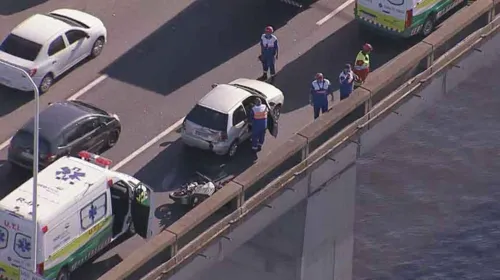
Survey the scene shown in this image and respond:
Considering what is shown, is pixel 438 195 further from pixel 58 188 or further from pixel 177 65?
pixel 58 188

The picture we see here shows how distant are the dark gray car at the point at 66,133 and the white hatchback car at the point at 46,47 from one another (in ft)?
7.89

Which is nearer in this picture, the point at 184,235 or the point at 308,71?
the point at 184,235

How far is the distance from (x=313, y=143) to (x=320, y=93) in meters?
2.74

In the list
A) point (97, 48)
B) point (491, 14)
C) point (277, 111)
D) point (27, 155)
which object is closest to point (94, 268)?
point (27, 155)

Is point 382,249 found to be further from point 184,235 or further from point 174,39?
point 184,235

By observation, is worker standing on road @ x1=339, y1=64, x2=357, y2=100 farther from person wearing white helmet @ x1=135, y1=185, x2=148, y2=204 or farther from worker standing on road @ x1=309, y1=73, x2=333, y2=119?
person wearing white helmet @ x1=135, y1=185, x2=148, y2=204

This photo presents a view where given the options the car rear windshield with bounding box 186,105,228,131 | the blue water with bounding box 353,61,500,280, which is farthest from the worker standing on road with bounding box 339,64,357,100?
the blue water with bounding box 353,61,500,280

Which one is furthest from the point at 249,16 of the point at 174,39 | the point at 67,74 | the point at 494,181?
the point at 494,181

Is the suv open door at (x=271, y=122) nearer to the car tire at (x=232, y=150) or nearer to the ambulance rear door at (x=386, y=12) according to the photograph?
the car tire at (x=232, y=150)

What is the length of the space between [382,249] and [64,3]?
11987mm

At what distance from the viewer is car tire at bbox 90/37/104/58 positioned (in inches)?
1923

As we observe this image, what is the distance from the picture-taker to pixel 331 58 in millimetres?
48844

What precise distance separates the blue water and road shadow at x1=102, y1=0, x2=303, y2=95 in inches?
204

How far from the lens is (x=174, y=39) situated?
49.8 metres
